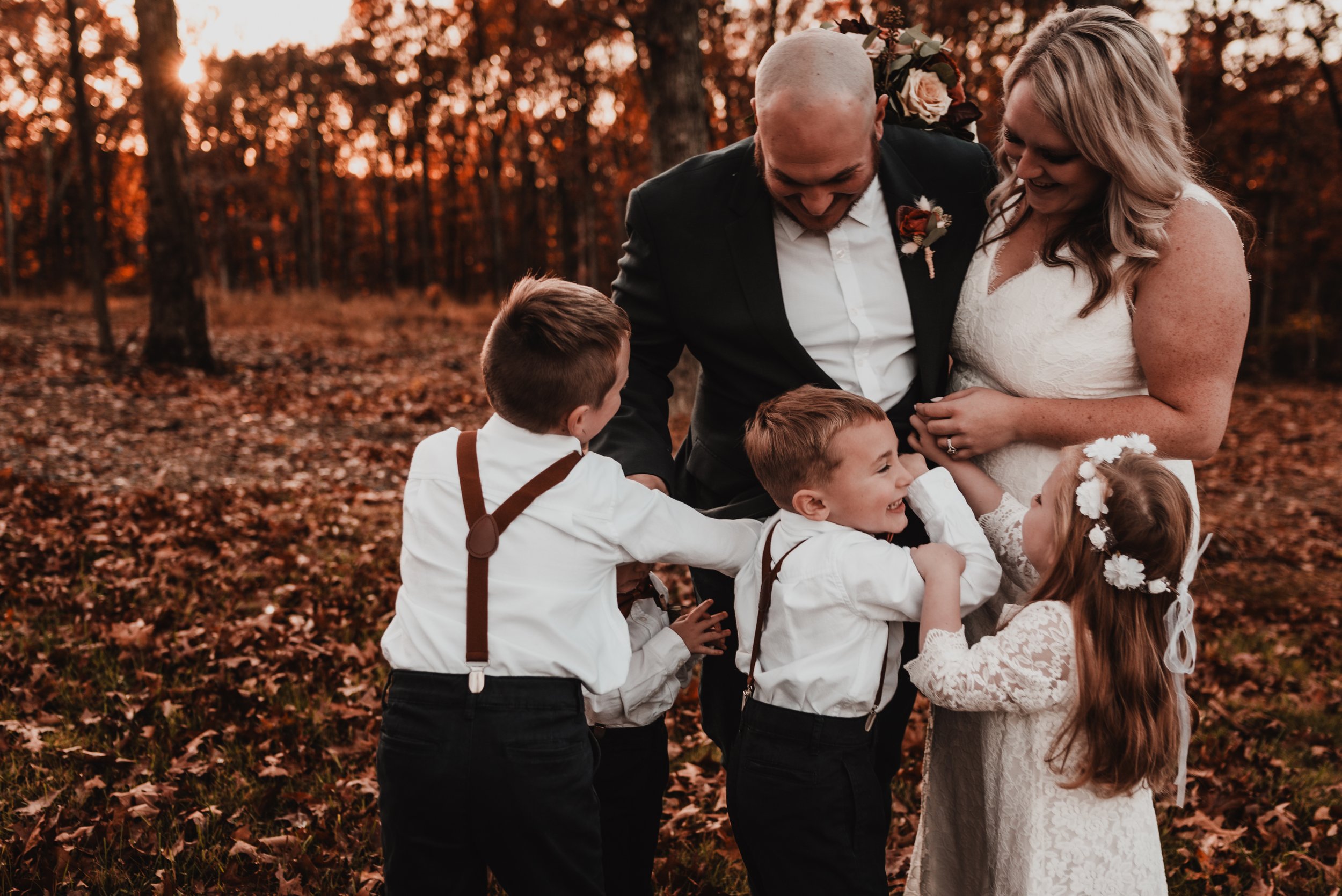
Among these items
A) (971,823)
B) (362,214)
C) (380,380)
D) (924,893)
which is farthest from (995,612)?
(362,214)

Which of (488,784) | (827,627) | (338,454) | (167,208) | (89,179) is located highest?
(89,179)

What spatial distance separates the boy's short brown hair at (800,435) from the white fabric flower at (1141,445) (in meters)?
0.58

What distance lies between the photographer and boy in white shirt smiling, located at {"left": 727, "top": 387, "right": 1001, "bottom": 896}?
7.57ft

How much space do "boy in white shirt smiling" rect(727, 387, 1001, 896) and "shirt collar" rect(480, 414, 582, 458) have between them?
19.8 inches

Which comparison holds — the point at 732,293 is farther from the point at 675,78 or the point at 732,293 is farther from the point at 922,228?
the point at 675,78

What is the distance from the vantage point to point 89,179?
1317 centimetres

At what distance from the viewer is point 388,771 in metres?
2.16

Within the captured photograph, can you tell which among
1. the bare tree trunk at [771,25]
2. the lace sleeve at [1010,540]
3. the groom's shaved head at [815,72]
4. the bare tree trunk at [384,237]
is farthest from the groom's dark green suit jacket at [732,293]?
the bare tree trunk at [384,237]

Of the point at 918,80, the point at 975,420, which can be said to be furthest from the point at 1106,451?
the point at 918,80

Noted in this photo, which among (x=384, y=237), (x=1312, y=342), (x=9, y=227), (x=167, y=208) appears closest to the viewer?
(x=167, y=208)

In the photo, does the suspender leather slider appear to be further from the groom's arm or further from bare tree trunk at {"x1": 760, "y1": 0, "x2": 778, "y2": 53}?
bare tree trunk at {"x1": 760, "y1": 0, "x2": 778, "y2": 53}

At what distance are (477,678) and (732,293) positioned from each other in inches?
51.1

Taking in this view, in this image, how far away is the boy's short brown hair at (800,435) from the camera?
2.35 meters

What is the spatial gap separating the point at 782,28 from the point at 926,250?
20.0 meters
